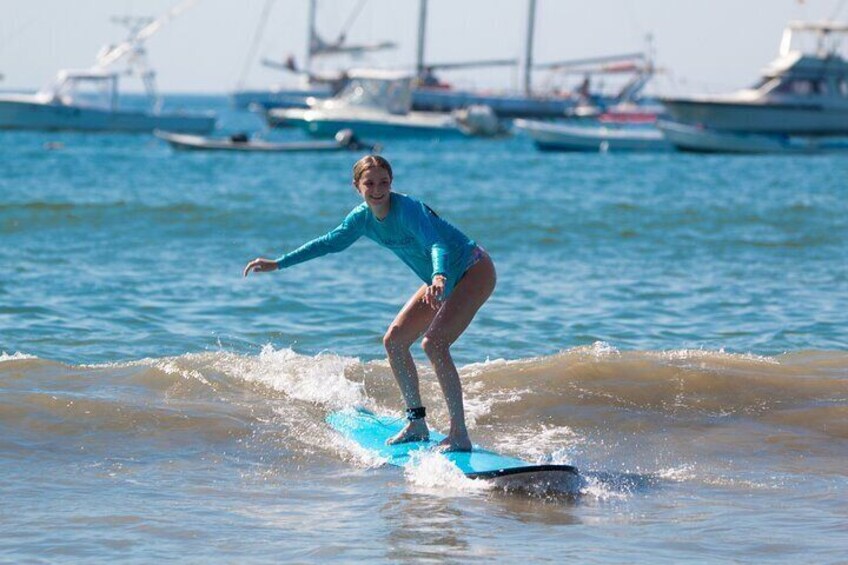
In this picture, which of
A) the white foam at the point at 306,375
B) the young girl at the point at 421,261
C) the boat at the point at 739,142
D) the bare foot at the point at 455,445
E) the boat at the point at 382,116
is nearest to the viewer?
the young girl at the point at 421,261

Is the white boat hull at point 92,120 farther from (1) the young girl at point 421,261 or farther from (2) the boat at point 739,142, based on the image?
(1) the young girl at point 421,261

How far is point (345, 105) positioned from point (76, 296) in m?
59.7

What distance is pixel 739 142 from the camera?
5622cm

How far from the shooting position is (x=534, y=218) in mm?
25250

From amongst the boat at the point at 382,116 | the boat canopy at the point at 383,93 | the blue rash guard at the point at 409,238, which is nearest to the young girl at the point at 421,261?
the blue rash guard at the point at 409,238

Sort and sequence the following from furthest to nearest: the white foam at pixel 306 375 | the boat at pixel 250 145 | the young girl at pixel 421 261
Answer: the boat at pixel 250 145, the white foam at pixel 306 375, the young girl at pixel 421 261

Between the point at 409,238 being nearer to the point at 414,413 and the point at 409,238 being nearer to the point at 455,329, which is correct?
the point at 455,329

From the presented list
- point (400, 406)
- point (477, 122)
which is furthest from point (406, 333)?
point (477, 122)

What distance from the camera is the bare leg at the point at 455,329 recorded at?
7504 mm

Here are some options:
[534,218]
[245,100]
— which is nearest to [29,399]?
[534,218]

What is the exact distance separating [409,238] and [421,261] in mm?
180

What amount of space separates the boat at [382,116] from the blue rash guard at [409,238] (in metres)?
62.1

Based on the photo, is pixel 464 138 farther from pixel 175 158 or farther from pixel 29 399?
pixel 29 399

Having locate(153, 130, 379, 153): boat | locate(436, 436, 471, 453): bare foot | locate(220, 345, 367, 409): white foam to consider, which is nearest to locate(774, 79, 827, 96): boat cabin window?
locate(153, 130, 379, 153): boat
